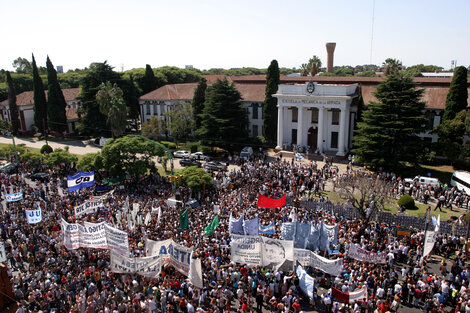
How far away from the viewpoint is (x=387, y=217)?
Answer: 23.7 m

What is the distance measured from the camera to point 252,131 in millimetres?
51250

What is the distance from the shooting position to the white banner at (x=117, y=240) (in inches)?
705

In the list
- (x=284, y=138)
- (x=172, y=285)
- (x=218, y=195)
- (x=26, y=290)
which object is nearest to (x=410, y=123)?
(x=284, y=138)

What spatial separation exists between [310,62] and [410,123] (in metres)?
42.0

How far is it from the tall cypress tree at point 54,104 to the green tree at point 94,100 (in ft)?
14.2

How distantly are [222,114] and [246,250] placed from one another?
30.2 meters

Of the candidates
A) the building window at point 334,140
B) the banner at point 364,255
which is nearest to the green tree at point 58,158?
the building window at point 334,140

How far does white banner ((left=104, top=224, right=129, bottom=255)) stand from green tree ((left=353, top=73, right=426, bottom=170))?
2528 centimetres

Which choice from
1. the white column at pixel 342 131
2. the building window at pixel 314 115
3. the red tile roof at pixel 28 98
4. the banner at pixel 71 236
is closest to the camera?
the banner at pixel 71 236

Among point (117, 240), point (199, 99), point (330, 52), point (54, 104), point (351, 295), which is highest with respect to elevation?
point (330, 52)

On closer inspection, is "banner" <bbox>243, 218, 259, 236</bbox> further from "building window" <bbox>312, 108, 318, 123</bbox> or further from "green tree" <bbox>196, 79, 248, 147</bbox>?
"building window" <bbox>312, 108, 318, 123</bbox>

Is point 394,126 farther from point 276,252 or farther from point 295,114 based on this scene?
point 276,252

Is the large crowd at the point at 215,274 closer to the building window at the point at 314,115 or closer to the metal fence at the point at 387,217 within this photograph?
the metal fence at the point at 387,217

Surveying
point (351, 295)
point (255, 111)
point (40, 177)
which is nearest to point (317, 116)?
point (255, 111)
